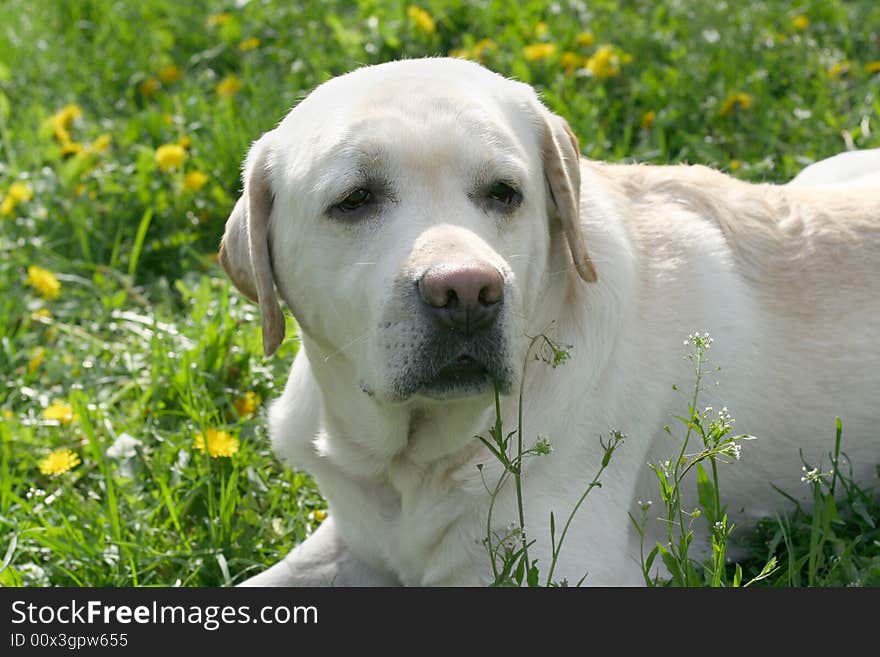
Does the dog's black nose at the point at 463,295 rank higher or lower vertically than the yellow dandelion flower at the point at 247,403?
higher

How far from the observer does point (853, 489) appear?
140 inches

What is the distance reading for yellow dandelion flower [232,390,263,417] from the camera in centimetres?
443

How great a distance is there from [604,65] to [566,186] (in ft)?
8.71

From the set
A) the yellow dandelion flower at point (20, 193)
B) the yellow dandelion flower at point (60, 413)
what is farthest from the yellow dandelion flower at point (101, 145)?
the yellow dandelion flower at point (60, 413)

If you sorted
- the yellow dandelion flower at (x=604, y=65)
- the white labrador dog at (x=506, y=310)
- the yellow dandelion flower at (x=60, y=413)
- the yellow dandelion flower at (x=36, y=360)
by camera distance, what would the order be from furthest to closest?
the yellow dandelion flower at (x=604, y=65)
the yellow dandelion flower at (x=36, y=360)
the yellow dandelion flower at (x=60, y=413)
the white labrador dog at (x=506, y=310)

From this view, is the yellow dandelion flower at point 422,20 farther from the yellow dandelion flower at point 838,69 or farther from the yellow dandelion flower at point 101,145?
the yellow dandelion flower at point 838,69

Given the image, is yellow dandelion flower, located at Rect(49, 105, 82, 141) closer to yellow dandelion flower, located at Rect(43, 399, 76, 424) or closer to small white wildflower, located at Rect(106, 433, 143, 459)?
yellow dandelion flower, located at Rect(43, 399, 76, 424)

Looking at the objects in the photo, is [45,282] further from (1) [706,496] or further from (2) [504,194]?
(1) [706,496]

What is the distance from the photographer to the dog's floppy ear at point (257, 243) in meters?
3.41

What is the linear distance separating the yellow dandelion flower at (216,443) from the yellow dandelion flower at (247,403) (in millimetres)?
320

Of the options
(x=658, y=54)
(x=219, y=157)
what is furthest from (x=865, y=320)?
(x=219, y=157)

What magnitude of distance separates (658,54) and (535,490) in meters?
3.30

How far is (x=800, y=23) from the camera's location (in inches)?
239

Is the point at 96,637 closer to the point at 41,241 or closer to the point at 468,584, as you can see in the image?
the point at 468,584
